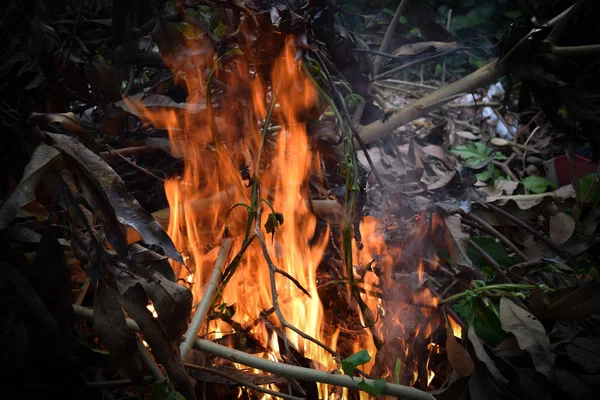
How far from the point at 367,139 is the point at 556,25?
2.63 feet

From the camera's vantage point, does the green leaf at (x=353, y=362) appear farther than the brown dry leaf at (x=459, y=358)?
No

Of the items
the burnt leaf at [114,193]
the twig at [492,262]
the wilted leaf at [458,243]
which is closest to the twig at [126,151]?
the burnt leaf at [114,193]

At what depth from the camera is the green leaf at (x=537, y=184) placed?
231cm

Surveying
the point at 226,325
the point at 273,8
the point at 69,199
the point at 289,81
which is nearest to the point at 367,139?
the point at 289,81

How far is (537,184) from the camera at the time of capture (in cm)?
234

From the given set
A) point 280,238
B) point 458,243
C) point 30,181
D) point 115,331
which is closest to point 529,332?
point 458,243

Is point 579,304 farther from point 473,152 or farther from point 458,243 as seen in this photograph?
point 473,152

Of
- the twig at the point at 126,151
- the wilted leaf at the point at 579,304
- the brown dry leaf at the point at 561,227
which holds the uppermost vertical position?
the twig at the point at 126,151

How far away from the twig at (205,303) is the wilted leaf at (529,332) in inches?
30.4

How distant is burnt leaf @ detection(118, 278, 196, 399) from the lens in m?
0.90

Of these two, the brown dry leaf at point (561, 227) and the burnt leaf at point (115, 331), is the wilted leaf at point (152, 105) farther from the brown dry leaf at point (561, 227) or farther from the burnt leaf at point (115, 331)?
the brown dry leaf at point (561, 227)

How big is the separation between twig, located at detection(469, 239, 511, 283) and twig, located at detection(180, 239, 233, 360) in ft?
2.70

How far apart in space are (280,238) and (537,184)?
1.64 metres

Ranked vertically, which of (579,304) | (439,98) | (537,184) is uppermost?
(439,98)
